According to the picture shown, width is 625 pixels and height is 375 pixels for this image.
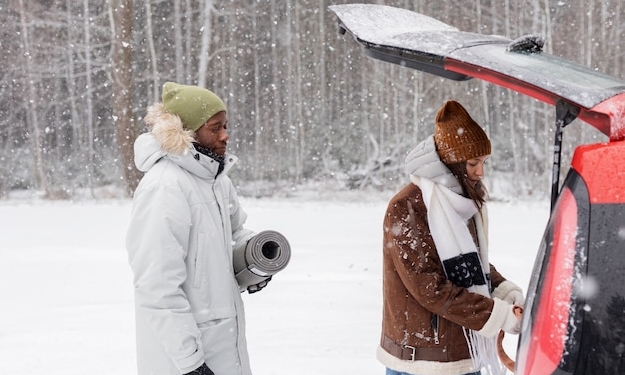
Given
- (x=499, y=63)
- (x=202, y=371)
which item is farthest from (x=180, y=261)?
(x=499, y=63)

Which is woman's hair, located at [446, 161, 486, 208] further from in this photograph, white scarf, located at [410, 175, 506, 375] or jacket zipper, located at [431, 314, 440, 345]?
jacket zipper, located at [431, 314, 440, 345]

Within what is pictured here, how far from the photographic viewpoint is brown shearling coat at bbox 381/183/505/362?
2.44m

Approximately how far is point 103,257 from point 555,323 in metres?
9.83

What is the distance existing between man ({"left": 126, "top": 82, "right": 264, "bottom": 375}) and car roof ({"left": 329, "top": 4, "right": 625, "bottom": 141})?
89 cm

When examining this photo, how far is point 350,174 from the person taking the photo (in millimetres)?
19891

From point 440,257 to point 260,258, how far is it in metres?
0.78

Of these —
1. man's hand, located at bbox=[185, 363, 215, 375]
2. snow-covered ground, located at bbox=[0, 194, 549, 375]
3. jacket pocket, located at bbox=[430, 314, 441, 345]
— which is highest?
jacket pocket, located at bbox=[430, 314, 441, 345]

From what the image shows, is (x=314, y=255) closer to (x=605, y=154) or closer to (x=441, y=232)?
(x=441, y=232)

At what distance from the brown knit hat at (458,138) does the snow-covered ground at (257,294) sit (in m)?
2.96

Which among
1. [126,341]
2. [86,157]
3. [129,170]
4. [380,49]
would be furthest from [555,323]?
[86,157]

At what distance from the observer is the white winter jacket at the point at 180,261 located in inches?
101

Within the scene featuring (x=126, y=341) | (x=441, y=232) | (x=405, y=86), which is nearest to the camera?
(x=441, y=232)

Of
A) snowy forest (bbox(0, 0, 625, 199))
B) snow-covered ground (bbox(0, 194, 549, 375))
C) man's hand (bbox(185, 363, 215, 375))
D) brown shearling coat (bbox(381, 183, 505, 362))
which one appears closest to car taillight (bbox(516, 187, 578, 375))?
brown shearling coat (bbox(381, 183, 505, 362))

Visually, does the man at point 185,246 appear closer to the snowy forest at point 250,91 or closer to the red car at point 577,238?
the red car at point 577,238
